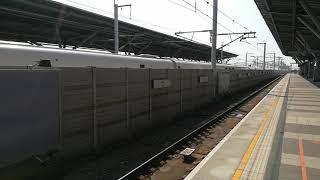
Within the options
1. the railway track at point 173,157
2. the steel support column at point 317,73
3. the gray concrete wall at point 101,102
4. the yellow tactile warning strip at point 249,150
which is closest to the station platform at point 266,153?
the yellow tactile warning strip at point 249,150

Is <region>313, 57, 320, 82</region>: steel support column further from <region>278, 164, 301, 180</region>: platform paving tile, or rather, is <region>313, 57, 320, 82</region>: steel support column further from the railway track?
<region>278, 164, 301, 180</region>: platform paving tile

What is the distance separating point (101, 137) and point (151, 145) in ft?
6.96

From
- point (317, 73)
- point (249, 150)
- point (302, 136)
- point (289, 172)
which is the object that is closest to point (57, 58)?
point (249, 150)

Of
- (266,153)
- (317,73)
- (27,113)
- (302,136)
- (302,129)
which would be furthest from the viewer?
(317,73)

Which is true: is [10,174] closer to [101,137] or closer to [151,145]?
[101,137]

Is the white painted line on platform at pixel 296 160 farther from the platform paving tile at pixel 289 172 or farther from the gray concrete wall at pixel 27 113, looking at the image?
the gray concrete wall at pixel 27 113

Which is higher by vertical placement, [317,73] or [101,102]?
[317,73]

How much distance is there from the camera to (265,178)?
24.9 ft

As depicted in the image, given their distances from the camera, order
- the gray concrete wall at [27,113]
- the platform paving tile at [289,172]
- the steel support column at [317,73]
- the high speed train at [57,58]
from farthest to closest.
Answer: the steel support column at [317,73] → the high speed train at [57,58] → the platform paving tile at [289,172] → the gray concrete wall at [27,113]

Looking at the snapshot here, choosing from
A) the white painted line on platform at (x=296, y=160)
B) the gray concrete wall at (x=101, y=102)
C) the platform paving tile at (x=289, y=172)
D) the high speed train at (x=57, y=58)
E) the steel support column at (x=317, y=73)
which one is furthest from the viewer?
the steel support column at (x=317, y=73)

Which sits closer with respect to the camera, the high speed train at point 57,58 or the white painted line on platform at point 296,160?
the white painted line on platform at point 296,160

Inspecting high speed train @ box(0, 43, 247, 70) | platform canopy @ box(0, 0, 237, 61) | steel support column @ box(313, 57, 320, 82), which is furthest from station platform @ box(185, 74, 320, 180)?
steel support column @ box(313, 57, 320, 82)

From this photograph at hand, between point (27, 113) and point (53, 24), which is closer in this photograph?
point (27, 113)

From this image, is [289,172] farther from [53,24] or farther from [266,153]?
[53,24]
